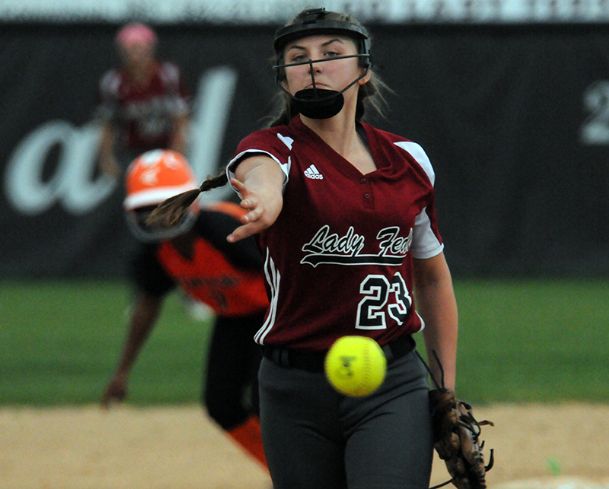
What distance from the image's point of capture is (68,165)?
13.7m

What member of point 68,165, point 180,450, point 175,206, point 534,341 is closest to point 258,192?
point 175,206

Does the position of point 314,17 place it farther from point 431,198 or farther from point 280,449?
point 280,449

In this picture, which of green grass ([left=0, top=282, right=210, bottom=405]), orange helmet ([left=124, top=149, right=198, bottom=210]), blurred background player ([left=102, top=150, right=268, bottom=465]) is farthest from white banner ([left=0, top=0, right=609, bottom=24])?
blurred background player ([left=102, top=150, right=268, bottom=465])

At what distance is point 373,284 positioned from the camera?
137 inches

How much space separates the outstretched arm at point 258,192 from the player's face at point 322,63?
11.4 inches

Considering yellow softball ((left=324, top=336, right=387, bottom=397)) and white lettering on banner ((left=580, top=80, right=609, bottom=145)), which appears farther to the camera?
white lettering on banner ((left=580, top=80, right=609, bottom=145))

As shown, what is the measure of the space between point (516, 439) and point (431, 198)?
3337 millimetres

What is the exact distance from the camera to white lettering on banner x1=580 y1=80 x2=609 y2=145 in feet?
44.7

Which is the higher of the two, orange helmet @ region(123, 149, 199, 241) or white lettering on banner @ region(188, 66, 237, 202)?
orange helmet @ region(123, 149, 199, 241)

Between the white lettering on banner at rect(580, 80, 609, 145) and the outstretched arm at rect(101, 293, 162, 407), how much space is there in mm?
8449

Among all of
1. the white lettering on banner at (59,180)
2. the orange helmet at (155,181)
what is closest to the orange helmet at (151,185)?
the orange helmet at (155,181)

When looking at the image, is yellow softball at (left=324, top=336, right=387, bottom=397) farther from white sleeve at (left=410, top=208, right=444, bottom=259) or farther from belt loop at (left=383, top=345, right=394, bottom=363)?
white sleeve at (left=410, top=208, right=444, bottom=259)

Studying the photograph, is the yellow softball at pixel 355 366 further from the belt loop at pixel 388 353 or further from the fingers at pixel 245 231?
the fingers at pixel 245 231

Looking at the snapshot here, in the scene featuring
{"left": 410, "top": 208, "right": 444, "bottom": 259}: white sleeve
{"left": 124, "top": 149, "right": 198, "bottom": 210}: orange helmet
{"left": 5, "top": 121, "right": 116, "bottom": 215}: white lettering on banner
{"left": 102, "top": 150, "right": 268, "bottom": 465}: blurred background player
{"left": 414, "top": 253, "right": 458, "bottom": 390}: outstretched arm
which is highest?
{"left": 410, "top": 208, "right": 444, "bottom": 259}: white sleeve
